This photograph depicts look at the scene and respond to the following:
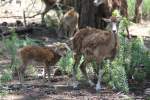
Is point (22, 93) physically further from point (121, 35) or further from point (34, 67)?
point (121, 35)

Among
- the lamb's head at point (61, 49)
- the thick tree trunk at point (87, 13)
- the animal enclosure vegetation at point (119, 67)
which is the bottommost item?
the animal enclosure vegetation at point (119, 67)

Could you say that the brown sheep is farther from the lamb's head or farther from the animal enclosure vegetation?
the lamb's head

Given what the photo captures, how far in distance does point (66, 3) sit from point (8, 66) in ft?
18.2

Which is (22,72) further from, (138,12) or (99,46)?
(138,12)

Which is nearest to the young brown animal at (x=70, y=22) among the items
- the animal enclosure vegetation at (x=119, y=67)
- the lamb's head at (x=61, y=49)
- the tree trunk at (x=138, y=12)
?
the tree trunk at (x=138, y=12)

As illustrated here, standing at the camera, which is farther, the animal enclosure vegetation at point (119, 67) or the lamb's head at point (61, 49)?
the lamb's head at point (61, 49)

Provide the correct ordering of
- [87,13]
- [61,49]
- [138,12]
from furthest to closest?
[138,12] < [87,13] < [61,49]

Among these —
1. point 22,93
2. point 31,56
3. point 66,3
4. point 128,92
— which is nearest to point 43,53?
point 31,56

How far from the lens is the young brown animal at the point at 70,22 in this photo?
14.1 meters

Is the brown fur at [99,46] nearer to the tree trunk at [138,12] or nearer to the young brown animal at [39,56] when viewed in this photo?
the young brown animal at [39,56]

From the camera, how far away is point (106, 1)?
14445 mm

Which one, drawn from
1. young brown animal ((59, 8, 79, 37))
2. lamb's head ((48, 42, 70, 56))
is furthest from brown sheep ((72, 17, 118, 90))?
young brown animal ((59, 8, 79, 37))

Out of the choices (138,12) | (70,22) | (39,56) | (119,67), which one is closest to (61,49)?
(39,56)

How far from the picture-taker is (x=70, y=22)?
14.1 metres
